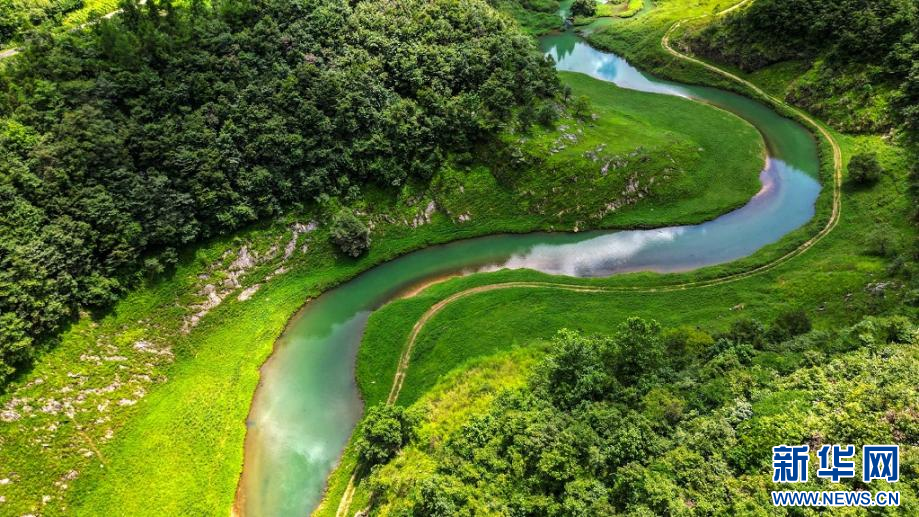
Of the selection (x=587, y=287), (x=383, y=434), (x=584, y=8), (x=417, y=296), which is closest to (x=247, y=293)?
(x=417, y=296)

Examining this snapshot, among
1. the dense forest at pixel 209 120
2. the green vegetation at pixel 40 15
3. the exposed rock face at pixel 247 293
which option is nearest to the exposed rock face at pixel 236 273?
the exposed rock face at pixel 247 293

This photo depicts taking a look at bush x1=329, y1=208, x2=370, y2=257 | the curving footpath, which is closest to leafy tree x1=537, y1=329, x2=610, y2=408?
the curving footpath

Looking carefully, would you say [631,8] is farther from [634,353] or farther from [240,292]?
[240,292]

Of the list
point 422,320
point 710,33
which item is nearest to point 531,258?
point 422,320

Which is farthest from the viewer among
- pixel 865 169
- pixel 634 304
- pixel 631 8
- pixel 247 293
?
pixel 631 8

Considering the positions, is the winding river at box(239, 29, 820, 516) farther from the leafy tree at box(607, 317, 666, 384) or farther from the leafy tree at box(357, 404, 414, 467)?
the leafy tree at box(607, 317, 666, 384)

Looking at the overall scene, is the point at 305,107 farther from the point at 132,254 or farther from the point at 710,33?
the point at 710,33

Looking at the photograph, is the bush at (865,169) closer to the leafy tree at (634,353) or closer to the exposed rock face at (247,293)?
the leafy tree at (634,353)
